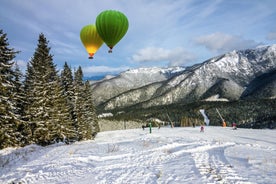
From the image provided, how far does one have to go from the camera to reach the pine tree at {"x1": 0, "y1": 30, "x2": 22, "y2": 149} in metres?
21.5

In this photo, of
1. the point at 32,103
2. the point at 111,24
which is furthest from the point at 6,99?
the point at 111,24

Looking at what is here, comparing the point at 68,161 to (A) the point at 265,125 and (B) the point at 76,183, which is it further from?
(A) the point at 265,125

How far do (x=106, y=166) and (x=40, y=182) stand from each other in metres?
2.70

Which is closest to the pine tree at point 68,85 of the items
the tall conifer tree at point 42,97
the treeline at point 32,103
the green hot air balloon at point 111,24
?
the treeline at point 32,103

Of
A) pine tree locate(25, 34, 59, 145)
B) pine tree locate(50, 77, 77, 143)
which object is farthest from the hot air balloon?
pine tree locate(50, 77, 77, 143)

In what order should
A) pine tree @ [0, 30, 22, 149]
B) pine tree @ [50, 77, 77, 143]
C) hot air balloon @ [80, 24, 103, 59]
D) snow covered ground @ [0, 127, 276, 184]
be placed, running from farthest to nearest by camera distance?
pine tree @ [50, 77, 77, 143] < hot air balloon @ [80, 24, 103, 59] < pine tree @ [0, 30, 22, 149] < snow covered ground @ [0, 127, 276, 184]

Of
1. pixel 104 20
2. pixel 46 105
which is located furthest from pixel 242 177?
pixel 46 105

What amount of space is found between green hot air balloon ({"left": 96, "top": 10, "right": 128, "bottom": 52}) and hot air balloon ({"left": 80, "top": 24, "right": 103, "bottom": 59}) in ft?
7.70

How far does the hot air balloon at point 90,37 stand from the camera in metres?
26.0

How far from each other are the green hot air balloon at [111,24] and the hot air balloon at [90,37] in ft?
7.70

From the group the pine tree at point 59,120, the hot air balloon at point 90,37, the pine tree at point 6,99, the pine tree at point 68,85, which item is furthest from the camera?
the pine tree at point 68,85

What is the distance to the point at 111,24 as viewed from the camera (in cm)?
2286

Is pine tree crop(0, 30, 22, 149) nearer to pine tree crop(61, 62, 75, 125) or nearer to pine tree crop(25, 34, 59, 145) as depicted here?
pine tree crop(25, 34, 59, 145)

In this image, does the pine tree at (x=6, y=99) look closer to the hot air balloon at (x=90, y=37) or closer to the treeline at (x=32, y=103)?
the treeline at (x=32, y=103)
